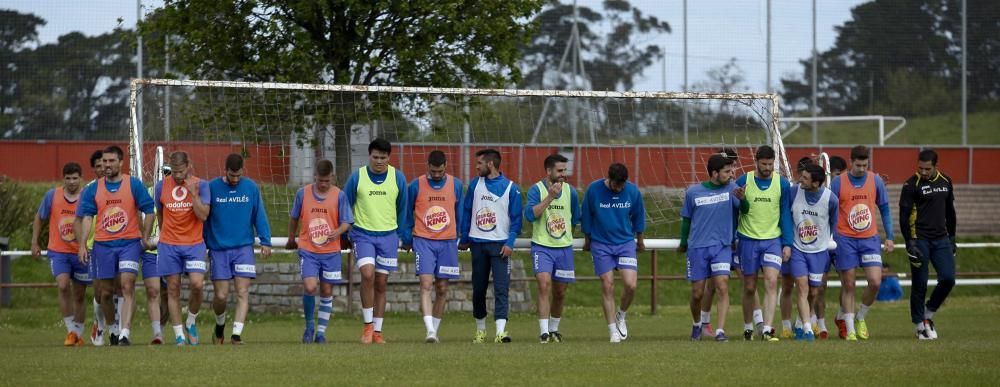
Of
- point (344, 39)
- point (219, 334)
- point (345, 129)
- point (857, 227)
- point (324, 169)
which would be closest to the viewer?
point (324, 169)

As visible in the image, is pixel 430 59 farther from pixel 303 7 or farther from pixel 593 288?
pixel 593 288

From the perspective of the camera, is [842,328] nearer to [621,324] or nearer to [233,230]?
[621,324]

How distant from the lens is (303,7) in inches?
801

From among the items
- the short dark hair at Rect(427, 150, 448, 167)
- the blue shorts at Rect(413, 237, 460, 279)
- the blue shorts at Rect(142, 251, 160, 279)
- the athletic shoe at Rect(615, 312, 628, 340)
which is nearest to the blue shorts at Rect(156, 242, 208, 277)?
the blue shorts at Rect(142, 251, 160, 279)

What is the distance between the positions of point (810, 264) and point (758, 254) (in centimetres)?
70

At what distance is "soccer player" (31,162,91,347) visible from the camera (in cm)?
1541

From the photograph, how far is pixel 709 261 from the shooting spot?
1530 cm

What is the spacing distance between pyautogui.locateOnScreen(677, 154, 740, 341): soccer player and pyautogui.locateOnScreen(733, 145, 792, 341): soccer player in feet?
0.64

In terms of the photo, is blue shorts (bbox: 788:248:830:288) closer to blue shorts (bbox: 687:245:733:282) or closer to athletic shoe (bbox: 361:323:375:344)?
blue shorts (bbox: 687:245:733:282)

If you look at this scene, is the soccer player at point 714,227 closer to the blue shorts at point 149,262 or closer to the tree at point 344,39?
the blue shorts at point 149,262

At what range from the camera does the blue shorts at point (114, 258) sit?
14.9 m

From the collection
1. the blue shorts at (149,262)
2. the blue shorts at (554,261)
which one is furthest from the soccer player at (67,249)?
the blue shorts at (554,261)

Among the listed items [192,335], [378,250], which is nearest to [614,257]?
[378,250]

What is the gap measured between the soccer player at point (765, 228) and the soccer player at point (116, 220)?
658 cm
